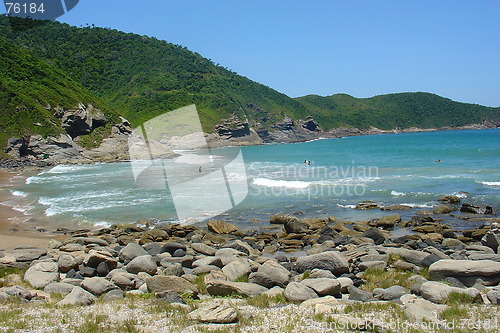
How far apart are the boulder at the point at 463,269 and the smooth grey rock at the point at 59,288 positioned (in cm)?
742

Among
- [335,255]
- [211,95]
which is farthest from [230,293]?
[211,95]

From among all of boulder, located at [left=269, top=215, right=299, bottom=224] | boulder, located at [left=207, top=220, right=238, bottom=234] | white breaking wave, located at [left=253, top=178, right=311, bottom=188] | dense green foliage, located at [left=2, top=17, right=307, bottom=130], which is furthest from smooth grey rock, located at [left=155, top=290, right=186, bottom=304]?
dense green foliage, located at [left=2, top=17, right=307, bottom=130]

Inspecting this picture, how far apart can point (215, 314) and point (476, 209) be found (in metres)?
16.4

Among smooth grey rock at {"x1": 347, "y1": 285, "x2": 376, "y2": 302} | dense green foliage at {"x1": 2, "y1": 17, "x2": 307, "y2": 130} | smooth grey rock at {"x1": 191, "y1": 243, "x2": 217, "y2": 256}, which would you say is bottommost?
smooth grey rock at {"x1": 191, "y1": 243, "x2": 217, "y2": 256}

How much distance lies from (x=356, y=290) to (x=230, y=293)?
2410 millimetres

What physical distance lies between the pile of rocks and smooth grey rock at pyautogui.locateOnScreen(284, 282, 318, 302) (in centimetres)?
2

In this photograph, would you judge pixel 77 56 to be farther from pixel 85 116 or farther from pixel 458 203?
pixel 458 203

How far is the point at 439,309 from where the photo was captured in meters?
6.24

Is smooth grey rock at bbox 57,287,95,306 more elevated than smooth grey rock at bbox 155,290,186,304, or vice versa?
smooth grey rock at bbox 57,287,95,306

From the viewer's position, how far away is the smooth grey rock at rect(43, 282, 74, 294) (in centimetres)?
812

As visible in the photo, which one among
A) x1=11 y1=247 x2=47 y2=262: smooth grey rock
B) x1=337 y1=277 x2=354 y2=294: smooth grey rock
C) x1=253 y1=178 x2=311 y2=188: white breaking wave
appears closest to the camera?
x1=337 y1=277 x2=354 y2=294: smooth grey rock

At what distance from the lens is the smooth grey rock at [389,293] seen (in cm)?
730

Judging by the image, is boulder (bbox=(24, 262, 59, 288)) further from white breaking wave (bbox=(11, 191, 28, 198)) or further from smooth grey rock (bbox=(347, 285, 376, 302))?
white breaking wave (bbox=(11, 191, 28, 198))

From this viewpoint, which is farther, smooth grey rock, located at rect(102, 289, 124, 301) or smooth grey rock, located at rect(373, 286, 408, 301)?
smooth grey rock, located at rect(102, 289, 124, 301)
